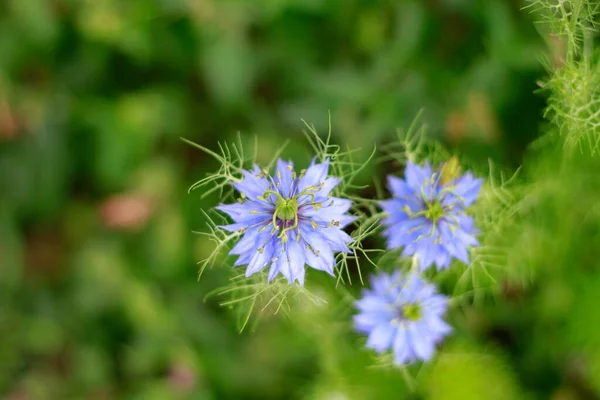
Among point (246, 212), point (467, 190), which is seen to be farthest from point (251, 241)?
point (467, 190)

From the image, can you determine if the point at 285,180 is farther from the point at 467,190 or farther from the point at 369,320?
the point at 369,320

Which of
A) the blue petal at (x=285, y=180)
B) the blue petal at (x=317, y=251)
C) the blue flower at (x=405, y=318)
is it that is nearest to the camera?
the blue petal at (x=317, y=251)

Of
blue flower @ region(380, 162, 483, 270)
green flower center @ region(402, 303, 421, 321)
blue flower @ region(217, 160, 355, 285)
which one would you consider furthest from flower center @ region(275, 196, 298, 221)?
green flower center @ region(402, 303, 421, 321)

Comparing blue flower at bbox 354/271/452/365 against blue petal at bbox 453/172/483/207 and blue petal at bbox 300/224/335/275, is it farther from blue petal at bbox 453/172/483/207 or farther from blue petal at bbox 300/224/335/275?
blue petal at bbox 300/224/335/275

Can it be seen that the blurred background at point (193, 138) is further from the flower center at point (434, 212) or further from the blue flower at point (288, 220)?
the blue flower at point (288, 220)

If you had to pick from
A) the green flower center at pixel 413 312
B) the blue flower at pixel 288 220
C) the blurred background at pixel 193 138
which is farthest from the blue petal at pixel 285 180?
the blurred background at pixel 193 138

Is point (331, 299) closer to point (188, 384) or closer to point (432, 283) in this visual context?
point (432, 283)
